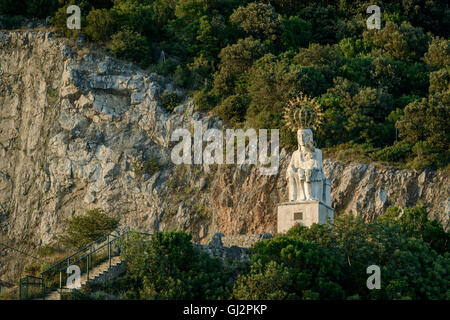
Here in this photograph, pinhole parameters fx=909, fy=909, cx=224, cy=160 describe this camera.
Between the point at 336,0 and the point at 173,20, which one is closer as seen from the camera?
the point at 173,20

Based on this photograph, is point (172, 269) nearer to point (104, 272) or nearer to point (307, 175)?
point (104, 272)

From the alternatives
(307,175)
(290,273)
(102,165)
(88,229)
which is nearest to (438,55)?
(102,165)

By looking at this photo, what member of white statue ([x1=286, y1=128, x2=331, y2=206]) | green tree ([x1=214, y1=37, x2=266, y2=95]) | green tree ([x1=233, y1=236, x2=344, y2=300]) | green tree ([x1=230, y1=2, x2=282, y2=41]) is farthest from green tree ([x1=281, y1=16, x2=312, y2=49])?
green tree ([x1=233, y1=236, x2=344, y2=300])

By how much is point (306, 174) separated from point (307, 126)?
2.45m

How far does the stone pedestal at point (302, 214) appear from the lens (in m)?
33.4

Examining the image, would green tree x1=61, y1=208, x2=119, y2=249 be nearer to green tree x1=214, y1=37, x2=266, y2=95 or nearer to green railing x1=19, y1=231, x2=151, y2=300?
green railing x1=19, y1=231, x2=151, y2=300

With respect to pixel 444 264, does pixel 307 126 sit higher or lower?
higher

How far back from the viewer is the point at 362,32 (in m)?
60.0

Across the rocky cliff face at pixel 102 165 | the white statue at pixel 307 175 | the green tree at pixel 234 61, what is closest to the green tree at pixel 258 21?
the green tree at pixel 234 61

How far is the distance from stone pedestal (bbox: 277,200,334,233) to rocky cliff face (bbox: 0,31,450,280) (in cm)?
1084

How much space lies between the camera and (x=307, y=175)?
33875mm

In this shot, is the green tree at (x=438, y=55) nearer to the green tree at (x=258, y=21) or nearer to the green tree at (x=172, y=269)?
the green tree at (x=258, y=21)
